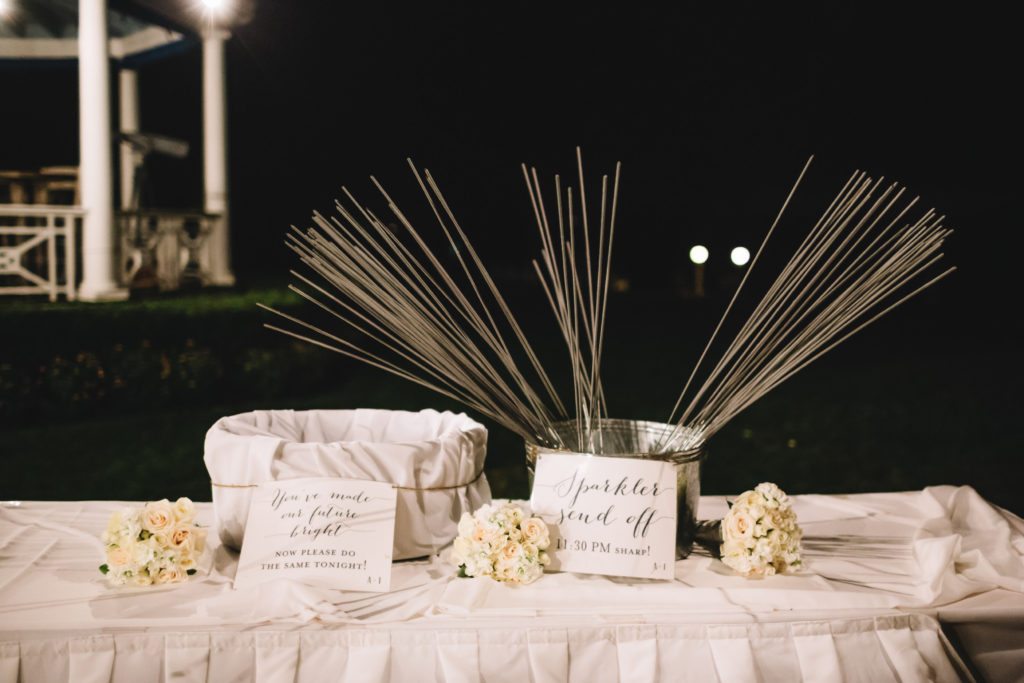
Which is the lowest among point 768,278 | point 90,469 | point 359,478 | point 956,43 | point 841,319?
point 90,469

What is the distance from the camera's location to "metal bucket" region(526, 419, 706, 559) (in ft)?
3.73

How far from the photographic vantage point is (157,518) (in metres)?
1.10

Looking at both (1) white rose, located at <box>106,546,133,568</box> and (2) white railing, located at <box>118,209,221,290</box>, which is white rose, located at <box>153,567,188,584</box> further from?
(2) white railing, located at <box>118,209,221,290</box>

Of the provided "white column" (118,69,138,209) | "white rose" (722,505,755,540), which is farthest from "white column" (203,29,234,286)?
"white rose" (722,505,755,540)

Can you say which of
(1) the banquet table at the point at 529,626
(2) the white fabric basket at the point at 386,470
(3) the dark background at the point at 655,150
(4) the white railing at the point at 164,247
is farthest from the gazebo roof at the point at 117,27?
(1) the banquet table at the point at 529,626

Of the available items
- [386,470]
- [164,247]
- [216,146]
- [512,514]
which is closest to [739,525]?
[512,514]

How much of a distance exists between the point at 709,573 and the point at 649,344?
683cm

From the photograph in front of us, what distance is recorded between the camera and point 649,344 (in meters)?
7.90

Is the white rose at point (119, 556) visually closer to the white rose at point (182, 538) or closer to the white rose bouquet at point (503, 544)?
the white rose at point (182, 538)

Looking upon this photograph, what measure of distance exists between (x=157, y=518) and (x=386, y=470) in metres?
0.31

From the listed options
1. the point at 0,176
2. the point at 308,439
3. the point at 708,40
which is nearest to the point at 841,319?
the point at 308,439

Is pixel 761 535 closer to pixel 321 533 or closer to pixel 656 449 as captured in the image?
pixel 656 449

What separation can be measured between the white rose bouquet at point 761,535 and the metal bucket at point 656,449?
6 cm

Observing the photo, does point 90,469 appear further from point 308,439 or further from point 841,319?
point 841,319
